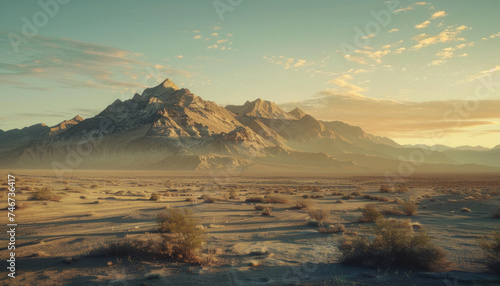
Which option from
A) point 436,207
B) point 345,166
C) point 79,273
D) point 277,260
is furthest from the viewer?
point 345,166

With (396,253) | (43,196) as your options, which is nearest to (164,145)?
(43,196)

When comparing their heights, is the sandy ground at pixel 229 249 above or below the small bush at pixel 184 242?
below

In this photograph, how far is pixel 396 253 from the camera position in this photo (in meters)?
8.52

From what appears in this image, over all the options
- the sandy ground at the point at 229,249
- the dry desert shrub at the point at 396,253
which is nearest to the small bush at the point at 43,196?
the sandy ground at the point at 229,249

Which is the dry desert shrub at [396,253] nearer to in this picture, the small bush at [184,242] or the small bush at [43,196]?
the small bush at [184,242]

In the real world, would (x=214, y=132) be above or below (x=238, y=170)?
above

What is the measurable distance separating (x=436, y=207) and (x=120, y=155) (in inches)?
5197

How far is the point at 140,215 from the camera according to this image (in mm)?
16906

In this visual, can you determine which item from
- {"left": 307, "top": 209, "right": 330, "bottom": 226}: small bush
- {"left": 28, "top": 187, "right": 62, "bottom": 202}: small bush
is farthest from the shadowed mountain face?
{"left": 307, "top": 209, "right": 330, "bottom": 226}: small bush

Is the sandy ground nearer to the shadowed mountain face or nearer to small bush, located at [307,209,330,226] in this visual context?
small bush, located at [307,209,330,226]

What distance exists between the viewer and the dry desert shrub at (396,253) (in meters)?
8.22

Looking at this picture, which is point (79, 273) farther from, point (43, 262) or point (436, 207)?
point (436, 207)

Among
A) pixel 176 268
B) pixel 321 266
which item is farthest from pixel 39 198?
pixel 321 266

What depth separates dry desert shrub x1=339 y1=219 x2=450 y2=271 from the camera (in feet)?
27.0
